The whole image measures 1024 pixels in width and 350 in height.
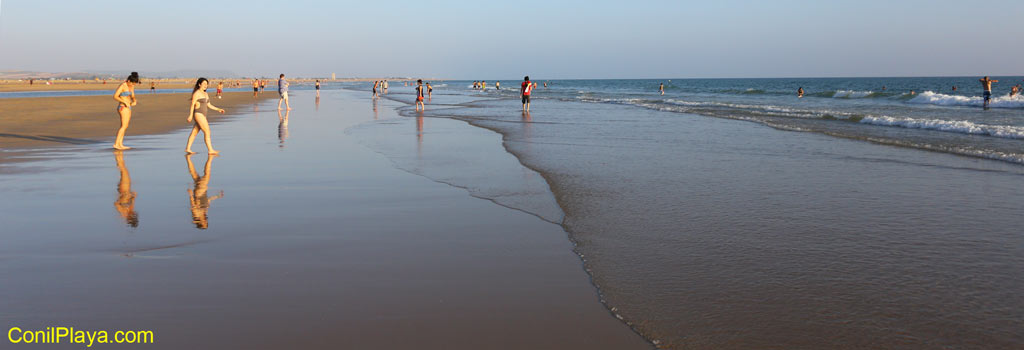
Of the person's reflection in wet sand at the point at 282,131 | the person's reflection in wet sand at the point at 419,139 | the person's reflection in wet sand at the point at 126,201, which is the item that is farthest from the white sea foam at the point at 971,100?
the person's reflection in wet sand at the point at 126,201

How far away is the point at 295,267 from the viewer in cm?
420

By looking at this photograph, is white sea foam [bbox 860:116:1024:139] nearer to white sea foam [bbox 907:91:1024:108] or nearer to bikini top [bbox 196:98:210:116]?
bikini top [bbox 196:98:210:116]

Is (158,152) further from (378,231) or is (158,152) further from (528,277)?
(528,277)

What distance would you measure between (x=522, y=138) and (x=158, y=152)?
24.5 ft

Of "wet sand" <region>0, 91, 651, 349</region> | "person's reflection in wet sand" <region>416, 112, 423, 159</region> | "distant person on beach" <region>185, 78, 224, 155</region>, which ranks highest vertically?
"distant person on beach" <region>185, 78, 224, 155</region>

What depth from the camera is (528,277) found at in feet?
13.2

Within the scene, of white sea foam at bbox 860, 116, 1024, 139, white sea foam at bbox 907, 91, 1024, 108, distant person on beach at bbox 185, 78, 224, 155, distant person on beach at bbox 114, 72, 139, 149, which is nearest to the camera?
distant person on beach at bbox 185, 78, 224, 155

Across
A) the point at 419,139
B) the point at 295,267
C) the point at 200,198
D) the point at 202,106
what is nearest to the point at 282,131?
the point at 419,139

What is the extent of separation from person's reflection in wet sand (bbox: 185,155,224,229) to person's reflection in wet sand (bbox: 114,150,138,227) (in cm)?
51

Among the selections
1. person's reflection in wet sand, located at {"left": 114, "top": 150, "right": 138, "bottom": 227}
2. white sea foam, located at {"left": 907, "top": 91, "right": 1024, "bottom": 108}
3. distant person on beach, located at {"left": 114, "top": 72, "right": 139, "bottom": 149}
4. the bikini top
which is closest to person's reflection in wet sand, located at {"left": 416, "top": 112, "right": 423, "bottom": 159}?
the bikini top

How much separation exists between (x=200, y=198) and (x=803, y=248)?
6.08m

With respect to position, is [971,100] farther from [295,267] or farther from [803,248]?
[295,267]

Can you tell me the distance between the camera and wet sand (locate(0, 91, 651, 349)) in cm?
318

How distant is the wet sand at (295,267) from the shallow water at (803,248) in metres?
0.49
